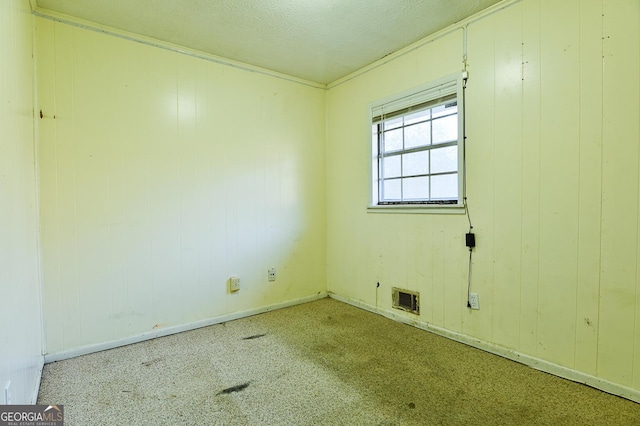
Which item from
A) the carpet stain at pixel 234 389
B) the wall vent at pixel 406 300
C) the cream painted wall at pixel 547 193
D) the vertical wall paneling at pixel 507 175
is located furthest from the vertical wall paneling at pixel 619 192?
the carpet stain at pixel 234 389

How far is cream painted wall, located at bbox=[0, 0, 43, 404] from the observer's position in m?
1.18

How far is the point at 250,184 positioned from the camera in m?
3.11

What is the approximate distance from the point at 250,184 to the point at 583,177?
8.32 ft

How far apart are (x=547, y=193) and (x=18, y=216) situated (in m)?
2.84

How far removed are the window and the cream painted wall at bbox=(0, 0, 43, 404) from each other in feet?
8.30

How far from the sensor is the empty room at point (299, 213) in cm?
169

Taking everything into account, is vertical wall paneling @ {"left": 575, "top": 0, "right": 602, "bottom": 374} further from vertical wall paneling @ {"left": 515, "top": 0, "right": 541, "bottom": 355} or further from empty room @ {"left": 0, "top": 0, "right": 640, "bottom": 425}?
vertical wall paneling @ {"left": 515, "top": 0, "right": 541, "bottom": 355}

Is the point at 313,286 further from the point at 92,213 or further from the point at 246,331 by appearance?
the point at 92,213

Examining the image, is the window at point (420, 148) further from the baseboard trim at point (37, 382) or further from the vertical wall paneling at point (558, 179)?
the baseboard trim at point (37, 382)

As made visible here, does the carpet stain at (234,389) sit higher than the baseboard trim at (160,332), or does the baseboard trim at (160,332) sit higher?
the baseboard trim at (160,332)

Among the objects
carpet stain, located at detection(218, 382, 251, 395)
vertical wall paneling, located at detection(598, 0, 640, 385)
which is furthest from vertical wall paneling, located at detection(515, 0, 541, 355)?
carpet stain, located at detection(218, 382, 251, 395)

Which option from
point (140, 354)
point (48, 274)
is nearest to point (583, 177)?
point (140, 354)

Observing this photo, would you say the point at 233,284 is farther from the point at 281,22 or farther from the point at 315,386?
the point at 281,22

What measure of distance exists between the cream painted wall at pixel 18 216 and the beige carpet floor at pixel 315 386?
0.37m
